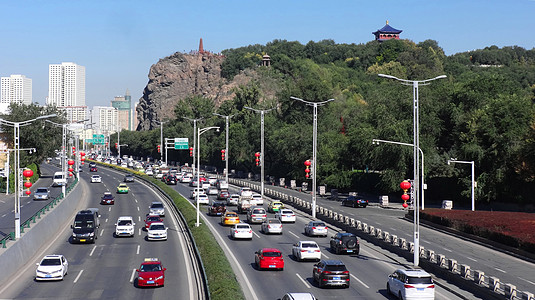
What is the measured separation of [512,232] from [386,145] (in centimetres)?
3234

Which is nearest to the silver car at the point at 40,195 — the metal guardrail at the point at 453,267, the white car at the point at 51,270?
the metal guardrail at the point at 453,267

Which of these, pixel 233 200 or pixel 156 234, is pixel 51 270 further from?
pixel 233 200

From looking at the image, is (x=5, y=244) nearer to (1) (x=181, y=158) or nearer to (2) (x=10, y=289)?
(2) (x=10, y=289)

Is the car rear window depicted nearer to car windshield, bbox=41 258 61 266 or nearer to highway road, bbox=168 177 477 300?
highway road, bbox=168 177 477 300

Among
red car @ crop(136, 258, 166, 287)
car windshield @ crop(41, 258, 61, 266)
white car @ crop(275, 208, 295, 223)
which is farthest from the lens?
white car @ crop(275, 208, 295, 223)

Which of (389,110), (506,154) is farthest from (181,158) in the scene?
(506,154)

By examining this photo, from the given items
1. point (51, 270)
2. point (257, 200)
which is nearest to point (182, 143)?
point (257, 200)

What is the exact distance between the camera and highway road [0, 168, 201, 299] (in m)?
29.8

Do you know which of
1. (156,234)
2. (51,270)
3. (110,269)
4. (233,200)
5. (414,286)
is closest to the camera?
(414,286)

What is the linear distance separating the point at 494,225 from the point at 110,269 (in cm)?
2935

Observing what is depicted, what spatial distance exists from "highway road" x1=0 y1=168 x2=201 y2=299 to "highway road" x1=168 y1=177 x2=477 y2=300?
3151 millimetres

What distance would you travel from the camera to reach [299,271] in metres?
35.2

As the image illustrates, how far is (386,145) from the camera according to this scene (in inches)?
2972

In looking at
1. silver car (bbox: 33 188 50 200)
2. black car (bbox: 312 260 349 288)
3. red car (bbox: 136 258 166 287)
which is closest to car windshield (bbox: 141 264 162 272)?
red car (bbox: 136 258 166 287)
